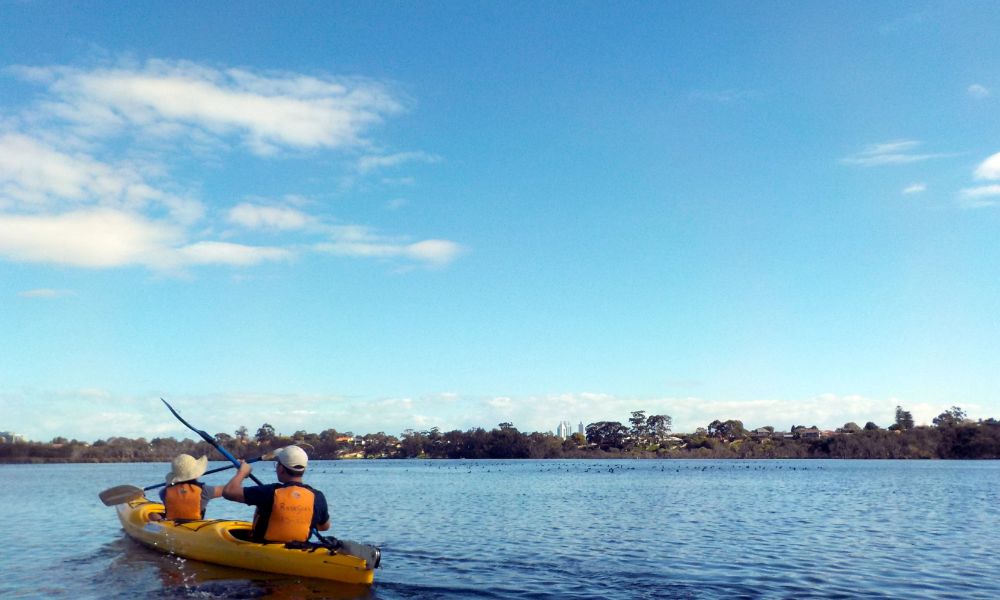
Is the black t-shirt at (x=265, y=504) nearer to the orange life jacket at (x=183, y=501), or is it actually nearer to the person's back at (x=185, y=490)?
the person's back at (x=185, y=490)

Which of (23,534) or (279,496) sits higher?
(279,496)

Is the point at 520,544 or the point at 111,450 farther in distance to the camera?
the point at 111,450

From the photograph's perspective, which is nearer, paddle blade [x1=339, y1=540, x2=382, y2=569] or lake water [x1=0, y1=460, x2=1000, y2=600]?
paddle blade [x1=339, y1=540, x2=382, y2=569]

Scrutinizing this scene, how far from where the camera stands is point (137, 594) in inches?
554

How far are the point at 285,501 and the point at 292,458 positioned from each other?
1.25 metres

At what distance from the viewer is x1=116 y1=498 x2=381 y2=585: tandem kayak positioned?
13.5 meters

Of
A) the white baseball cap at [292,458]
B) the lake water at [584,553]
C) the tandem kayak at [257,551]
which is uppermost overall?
the white baseball cap at [292,458]

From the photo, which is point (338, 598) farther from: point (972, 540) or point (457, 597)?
point (972, 540)

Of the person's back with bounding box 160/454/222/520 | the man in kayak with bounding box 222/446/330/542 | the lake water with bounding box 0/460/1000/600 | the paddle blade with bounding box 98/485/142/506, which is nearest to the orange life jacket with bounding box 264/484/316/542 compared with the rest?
the man in kayak with bounding box 222/446/330/542

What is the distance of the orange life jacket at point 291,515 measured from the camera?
13.4 meters

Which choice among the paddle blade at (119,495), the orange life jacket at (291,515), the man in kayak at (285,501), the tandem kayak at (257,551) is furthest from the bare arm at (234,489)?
the paddle blade at (119,495)

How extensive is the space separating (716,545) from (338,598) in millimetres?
12522

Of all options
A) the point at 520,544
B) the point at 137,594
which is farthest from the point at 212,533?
the point at 520,544

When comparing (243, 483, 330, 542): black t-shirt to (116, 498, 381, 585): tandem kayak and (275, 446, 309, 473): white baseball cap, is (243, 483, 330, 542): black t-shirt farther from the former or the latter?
(275, 446, 309, 473): white baseball cap
